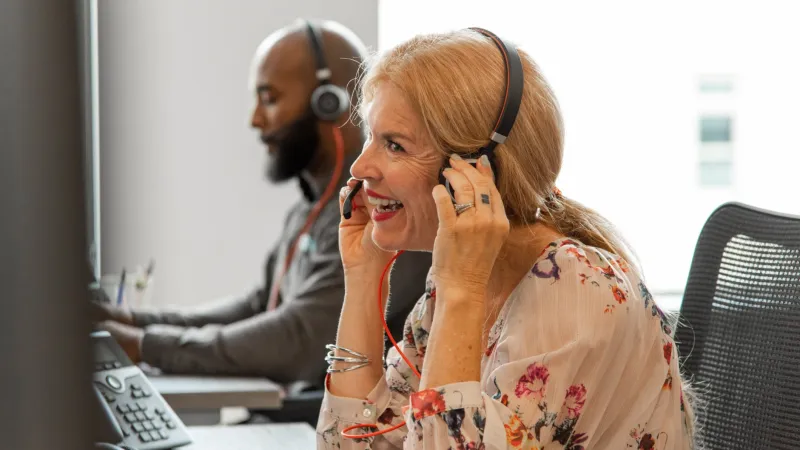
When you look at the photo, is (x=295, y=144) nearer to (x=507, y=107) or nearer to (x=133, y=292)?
(x=133, y=292)

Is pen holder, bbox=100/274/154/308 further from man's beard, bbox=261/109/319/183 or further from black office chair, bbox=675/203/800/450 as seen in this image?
black office chair, bbox=675/203/800/450

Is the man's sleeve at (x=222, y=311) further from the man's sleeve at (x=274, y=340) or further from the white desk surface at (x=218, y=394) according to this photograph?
the white desk surface at (x=218, y=394)

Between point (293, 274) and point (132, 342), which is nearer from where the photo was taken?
point (132, 342)

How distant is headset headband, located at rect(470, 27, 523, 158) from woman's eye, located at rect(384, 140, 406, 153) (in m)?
0.10

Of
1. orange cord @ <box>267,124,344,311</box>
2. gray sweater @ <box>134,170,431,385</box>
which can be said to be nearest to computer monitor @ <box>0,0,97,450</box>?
gray sweater @ <box>134,170,431,385</box>

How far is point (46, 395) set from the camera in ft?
0.58

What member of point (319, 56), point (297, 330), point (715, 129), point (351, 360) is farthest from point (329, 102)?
point (715, 129)

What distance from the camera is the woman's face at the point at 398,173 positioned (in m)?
1.05

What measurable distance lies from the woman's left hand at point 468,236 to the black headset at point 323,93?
42.0 inches

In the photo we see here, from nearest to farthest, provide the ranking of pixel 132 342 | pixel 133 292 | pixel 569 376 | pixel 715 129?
pixel 569 376 → pixel 132 342 → pixel 133 292 → pixel 715 129

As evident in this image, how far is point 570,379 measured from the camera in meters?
0.91

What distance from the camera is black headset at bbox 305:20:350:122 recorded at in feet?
6.63

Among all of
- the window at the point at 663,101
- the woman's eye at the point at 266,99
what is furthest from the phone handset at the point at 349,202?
the window at the point at 663,101

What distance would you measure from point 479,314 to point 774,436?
34 cm
